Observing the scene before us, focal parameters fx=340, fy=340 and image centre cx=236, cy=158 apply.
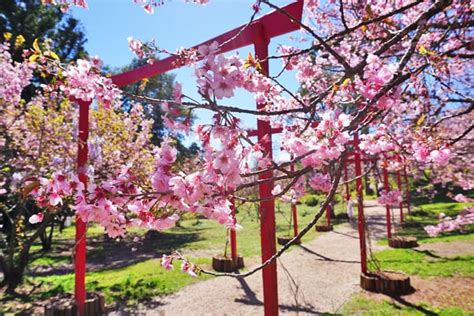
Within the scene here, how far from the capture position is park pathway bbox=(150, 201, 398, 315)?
218 inches

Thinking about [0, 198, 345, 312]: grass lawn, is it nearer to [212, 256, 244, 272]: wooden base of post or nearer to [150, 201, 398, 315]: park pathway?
[212, 256, 244, 272]: wooden base of post

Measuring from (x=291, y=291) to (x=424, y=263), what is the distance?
350cm

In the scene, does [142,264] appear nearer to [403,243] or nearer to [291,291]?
[291,291]

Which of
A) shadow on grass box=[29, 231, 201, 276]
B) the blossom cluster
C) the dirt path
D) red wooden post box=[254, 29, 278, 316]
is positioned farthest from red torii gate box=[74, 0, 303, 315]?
the blossom cluster

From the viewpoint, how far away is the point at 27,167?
7719 millimetres

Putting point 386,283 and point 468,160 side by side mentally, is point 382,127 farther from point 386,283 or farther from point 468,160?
point 468,160

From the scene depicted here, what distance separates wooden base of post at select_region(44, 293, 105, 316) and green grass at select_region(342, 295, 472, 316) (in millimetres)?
3634

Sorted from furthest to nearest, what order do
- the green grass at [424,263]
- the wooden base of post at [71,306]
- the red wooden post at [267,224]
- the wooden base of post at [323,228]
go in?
the wooden base of post at [323,228], the green grass at [424,263], the wooden base of post at [71,306], the red wooden post at [267,224]

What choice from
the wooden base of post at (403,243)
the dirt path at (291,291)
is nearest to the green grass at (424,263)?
the wooden base of post at (403,243)

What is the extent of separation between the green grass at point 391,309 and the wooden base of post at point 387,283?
0.46 meters

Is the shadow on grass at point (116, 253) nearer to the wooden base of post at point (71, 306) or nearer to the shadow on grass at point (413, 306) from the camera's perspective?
the wooden base of post at point (71, 306)

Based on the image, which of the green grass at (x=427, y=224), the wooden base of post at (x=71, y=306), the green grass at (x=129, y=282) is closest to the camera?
the wooden base of post at (x=71, y=306)

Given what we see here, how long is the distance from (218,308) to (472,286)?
14.6 ft

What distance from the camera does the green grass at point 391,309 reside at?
4879 mm
